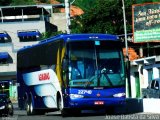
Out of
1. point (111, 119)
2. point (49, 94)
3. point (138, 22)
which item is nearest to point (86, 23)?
point (138, 22)

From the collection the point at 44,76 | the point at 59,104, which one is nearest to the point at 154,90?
the point at 44,76

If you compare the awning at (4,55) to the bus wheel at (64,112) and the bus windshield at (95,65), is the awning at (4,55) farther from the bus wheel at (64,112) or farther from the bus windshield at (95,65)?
the bus windshield at (95,65)

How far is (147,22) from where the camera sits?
5884 cm

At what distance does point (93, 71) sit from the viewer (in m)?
26.1

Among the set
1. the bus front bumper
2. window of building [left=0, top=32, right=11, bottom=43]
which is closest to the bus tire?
the bus front bumper

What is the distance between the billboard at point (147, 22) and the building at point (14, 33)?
1071 inches

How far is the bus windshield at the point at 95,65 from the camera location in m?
26.0

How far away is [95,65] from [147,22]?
110 ft

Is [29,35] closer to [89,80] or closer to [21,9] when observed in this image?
[21,9]

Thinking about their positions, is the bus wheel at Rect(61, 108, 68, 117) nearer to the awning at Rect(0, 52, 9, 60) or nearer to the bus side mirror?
the bus side mirror

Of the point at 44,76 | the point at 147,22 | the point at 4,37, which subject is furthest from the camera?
the point at 4,37

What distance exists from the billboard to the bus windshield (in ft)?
101

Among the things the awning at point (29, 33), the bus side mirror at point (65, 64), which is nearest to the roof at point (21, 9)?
the awning at point (29, 33)

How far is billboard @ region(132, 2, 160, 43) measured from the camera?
57750mm
